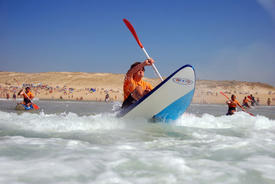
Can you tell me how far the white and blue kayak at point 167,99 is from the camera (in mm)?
5566

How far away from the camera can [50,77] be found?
55.3 metres

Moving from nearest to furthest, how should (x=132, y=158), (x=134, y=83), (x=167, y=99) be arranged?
1. (x=132, y=158)
2. (x=167, y=99)
3. (x=134, y=83)

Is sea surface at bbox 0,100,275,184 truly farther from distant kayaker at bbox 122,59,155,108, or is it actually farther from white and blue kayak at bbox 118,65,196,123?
distant kayaker at bbox 122,59,155,108

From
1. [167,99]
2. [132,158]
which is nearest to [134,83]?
[167,99]

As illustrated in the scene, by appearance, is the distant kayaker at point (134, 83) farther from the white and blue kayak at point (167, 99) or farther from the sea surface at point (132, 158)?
the sea surface at point (132, 158)

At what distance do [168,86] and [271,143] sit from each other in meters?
2.26

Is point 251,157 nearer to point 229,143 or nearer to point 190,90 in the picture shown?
point 229,143

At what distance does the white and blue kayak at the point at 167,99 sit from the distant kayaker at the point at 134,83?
278mm

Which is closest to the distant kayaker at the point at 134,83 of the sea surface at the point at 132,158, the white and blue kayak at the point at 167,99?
the white and blue kayak at the point at 167,99

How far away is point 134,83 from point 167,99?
858mm

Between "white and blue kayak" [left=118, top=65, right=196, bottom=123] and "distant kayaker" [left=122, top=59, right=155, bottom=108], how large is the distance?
28 cm

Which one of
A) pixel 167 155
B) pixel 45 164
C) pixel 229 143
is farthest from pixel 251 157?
pixel 45 164

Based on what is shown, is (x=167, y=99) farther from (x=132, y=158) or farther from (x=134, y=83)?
(x=132, y=158)

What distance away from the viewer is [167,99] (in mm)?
5762
